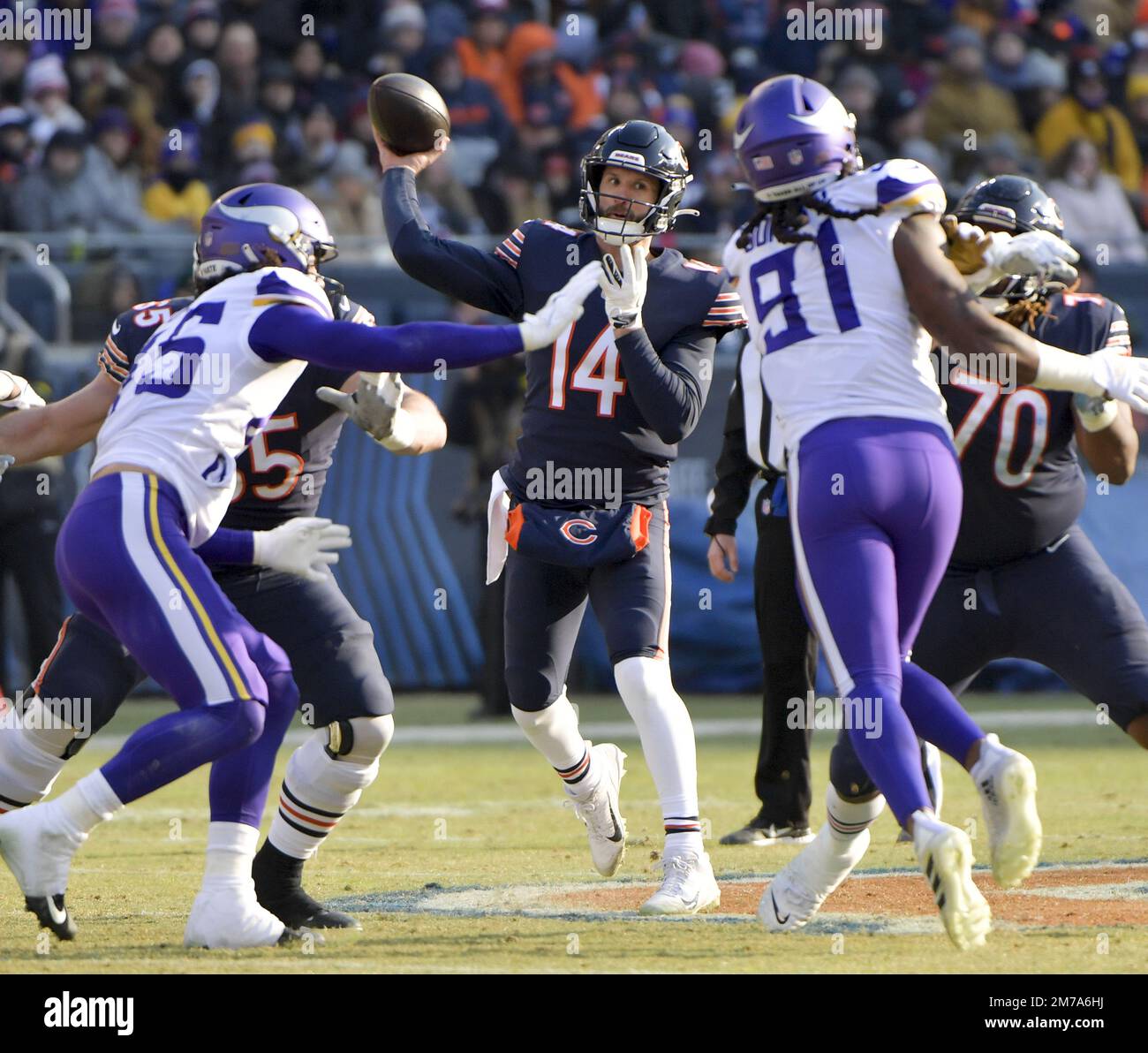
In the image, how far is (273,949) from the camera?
14.7 feet

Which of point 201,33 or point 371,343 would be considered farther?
point 201,33

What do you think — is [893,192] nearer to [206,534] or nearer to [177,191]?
[206,534]

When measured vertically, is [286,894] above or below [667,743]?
below

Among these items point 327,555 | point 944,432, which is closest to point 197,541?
point 327,555

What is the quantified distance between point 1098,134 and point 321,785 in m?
11.5

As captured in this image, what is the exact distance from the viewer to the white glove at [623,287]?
4.90 metres

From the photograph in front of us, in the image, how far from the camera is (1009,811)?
4062 mm

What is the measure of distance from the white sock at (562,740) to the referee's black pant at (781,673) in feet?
3.56

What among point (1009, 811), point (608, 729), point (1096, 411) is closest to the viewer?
point (1009, 811)

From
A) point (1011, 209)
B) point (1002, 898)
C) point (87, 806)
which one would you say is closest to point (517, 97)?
point (1011, 209)

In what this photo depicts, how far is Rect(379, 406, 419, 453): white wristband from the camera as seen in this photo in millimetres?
4680

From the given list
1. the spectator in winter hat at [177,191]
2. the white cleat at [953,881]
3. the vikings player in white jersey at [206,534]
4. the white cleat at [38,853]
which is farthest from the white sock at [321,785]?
the spectator in winter hat at [177,191]

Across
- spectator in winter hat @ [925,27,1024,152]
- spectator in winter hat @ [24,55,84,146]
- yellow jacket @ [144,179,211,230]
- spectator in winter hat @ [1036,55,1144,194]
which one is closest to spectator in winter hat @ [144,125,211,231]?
yellow jacket @ [144,179,211,230]

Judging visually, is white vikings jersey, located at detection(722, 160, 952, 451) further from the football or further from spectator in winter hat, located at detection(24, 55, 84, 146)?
spectator in winter hat, located at detection(24, 55, 84, 146)
